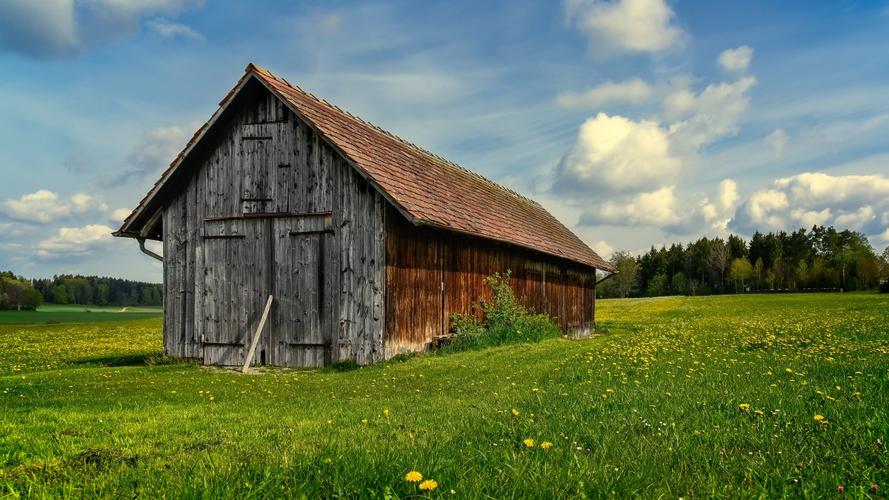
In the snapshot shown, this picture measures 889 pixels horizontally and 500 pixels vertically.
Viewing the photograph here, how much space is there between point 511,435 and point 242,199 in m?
12.5

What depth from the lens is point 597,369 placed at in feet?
34.1

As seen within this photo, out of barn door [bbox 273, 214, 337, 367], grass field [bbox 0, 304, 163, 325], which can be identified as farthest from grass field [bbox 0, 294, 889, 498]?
grass field [bbox 0, 304, 163, 325]

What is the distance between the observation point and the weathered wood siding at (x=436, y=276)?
47.9 feet

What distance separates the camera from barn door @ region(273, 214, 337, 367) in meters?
14.5

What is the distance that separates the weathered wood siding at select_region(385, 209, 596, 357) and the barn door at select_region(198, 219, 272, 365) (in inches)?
129

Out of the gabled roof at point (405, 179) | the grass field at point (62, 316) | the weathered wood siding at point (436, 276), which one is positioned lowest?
the grass field at point (62, 316)

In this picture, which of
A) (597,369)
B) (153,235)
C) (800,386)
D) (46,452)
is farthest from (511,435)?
(153,235)

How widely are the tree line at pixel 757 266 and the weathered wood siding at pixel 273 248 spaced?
4060 inches

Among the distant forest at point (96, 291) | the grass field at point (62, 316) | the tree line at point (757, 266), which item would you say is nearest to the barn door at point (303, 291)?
the grass field at point (62, 316)

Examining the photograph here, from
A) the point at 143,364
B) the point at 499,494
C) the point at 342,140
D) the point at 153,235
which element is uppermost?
the point at 342,140

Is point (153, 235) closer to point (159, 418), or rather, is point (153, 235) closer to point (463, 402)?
point (159, 418)

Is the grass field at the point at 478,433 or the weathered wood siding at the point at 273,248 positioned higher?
the weathered wood siding at the point at 273,248

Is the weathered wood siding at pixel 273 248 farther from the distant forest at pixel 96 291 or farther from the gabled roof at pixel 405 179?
the distant forest at pixel 96 291

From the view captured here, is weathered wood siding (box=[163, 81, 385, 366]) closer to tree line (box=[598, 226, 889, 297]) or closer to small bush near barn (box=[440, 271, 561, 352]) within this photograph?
small bush near barn (box=[440, 271, 561, 352])
